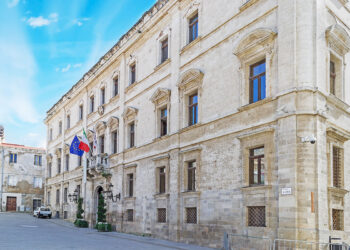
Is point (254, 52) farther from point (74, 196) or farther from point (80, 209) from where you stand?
point (74, 196)

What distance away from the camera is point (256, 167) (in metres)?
17.7

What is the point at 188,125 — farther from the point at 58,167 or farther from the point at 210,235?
the point at 58,167

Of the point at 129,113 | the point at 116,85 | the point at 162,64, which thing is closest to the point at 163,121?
the point at 162,64

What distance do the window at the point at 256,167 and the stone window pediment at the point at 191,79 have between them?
531cm

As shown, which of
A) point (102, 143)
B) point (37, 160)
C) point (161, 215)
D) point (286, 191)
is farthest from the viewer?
point (37, 160)

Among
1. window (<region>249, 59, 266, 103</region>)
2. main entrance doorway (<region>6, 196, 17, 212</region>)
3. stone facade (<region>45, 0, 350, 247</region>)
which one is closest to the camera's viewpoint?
stone facade (<region>45, 0, 350, 247</region>)

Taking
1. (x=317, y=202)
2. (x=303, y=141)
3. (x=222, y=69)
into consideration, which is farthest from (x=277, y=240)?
(x=222, y=69)

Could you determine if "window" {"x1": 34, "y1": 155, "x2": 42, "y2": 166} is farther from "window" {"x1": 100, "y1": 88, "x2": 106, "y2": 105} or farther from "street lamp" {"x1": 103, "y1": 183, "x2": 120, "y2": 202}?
"street lamp" {"x1": 103, "y1": 183, "x2": 120, "y2": 202}

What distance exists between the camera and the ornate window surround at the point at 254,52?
17.3m

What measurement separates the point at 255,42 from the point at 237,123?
3412 millimetres

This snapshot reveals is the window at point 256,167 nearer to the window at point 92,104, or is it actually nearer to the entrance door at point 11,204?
the window at point 92,104

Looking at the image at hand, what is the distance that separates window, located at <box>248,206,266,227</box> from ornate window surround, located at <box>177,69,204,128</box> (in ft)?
18.7

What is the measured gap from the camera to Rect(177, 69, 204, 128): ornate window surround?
2172cm

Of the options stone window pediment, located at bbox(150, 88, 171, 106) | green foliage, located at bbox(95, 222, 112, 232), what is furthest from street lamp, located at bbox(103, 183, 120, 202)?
stone window pediment, located at bbox(150, 88, 171, 106)
